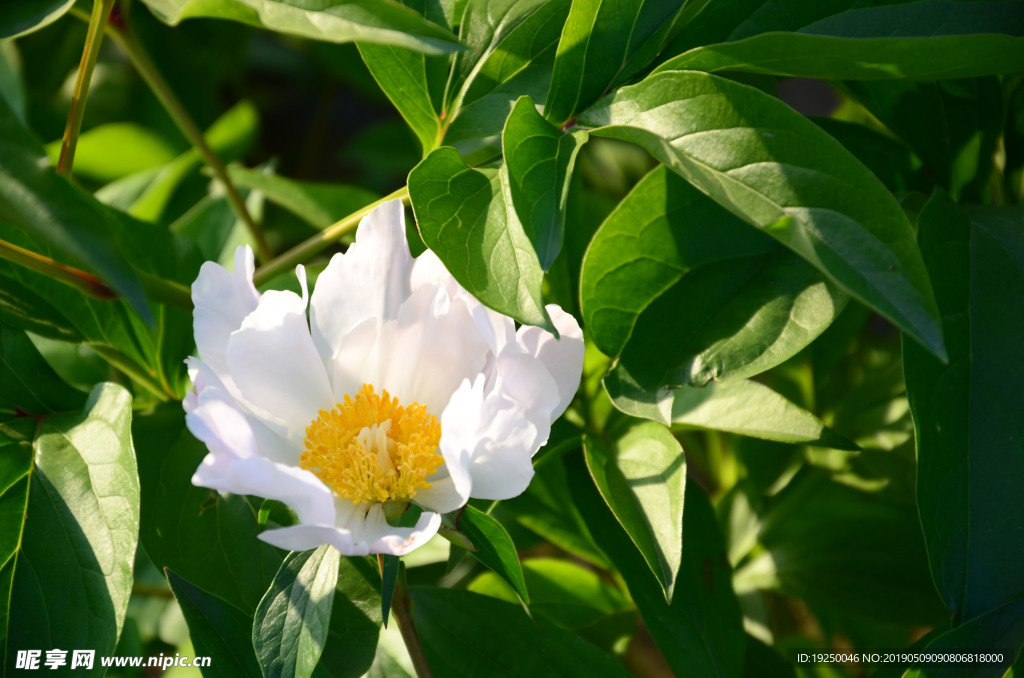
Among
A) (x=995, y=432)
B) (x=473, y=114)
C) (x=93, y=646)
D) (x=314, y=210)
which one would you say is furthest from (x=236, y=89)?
(x=995, y=432)

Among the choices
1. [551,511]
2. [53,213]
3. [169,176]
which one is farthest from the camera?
[169,176]

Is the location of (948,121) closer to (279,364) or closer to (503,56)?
(503,56)

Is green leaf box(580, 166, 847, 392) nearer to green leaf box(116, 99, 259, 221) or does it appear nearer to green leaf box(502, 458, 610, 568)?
green leaf box(502, 458, 610, 568)

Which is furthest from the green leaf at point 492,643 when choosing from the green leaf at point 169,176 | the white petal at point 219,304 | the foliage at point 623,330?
the green leaf at point 169,176

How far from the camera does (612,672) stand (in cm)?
53

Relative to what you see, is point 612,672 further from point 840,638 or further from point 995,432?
point 840,638

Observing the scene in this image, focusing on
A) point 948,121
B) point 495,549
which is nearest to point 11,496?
point 495,549

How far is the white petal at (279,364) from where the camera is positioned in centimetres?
45

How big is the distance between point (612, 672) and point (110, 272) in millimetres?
384

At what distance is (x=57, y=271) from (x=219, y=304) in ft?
0.30

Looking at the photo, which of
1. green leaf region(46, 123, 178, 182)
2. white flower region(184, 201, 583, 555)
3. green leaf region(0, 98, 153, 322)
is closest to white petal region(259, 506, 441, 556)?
white flower region(184, 201, 583, 555)

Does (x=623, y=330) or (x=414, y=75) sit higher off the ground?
(x=414, y=75)

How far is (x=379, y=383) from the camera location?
51 cm

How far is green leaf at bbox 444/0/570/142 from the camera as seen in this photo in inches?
19.8
